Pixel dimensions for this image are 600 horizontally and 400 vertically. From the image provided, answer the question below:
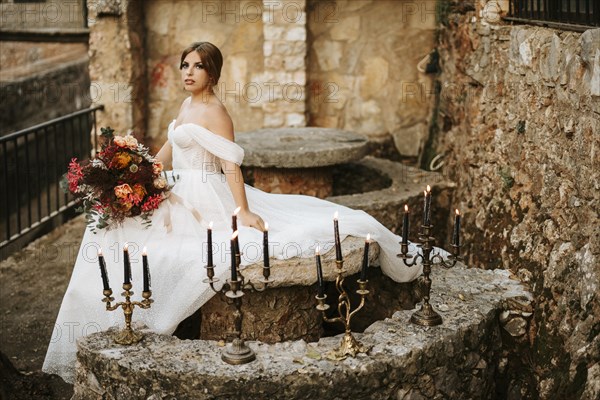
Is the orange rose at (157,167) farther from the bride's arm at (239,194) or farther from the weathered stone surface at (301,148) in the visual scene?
the weathered stone surface at (301,148)

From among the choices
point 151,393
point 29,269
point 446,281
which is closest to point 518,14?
point 446,281

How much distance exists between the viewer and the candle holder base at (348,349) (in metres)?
4.03

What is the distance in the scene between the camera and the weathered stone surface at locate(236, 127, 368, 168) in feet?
23.3

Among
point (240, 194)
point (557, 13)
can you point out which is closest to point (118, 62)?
point (240, 194)

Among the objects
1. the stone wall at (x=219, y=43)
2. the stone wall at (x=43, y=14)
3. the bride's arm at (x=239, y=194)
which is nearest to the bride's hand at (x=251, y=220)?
the bride's arm at (x=239, y=194)

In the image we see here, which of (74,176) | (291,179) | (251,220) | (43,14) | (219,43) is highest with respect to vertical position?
(43,14)

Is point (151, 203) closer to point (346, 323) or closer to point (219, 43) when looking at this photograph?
point (346, 323)

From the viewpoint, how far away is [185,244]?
4590 mm

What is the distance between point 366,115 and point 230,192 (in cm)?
456

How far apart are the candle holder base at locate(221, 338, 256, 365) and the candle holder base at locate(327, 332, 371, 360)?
1.25 ft

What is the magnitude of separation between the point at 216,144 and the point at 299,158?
2371 mm

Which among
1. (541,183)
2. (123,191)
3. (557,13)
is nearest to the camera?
(123,191)

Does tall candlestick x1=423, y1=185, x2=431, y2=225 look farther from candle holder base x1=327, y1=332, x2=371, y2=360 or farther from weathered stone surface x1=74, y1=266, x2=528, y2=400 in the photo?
candle holder base x1=327, y1=332, x2=371, y2=360

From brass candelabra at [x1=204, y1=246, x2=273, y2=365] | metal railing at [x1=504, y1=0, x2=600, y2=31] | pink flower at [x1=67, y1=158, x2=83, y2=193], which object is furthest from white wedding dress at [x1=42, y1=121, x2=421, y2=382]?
metal railing at [x1=504, y1=0, x2=600, y2=31]
